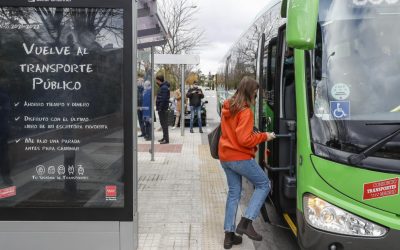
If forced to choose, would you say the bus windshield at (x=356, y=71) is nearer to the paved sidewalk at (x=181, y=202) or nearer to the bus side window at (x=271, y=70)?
the bus side window at (x=271, y=70)

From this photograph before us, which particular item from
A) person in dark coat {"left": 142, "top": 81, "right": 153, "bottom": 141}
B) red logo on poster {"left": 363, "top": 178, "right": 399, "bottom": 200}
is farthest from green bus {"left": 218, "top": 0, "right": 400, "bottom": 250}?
person in dark coat {"left": 142, "top": 81, "right": 153, "bottom": 141}

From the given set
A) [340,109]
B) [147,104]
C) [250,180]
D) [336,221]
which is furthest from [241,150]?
[147,104]

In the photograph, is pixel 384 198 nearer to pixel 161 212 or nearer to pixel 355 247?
pixel 355 247

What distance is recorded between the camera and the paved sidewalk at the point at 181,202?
4922 millimetres

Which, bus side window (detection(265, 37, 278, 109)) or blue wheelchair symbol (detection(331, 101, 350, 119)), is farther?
bus side window (detection(265, 37, 278, 109))

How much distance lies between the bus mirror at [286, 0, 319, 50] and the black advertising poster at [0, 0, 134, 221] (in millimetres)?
1517

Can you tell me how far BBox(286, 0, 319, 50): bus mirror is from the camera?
318cm

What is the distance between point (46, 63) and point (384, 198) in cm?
299

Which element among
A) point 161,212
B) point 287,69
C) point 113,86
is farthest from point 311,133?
point 161,212

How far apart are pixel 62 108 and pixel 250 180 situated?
1973 millimetres

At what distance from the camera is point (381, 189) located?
3244 millimetres

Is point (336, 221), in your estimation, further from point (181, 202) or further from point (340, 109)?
point (181, 202)

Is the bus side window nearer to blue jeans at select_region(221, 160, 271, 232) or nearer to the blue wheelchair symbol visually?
blue jeans at select_region(221, 160, 271, 232)

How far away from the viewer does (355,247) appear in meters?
3.28
